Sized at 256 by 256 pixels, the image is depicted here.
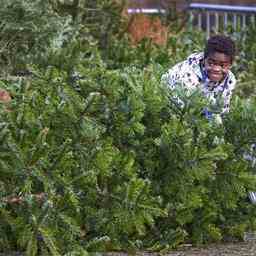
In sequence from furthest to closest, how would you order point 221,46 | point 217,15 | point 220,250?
point 217,15 < point 221,46 < point 220,250

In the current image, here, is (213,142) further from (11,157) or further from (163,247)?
(11,157)

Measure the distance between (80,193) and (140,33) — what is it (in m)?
5.92

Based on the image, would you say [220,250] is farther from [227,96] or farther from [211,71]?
[211,71]

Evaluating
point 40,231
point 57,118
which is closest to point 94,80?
point 57,118

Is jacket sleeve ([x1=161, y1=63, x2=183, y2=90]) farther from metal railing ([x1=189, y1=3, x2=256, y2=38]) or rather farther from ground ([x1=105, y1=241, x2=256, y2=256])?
metal railing ([x1=189, y1=3, x2=256, y2=38])

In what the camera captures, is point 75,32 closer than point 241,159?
No

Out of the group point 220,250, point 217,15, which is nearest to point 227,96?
point 220,250

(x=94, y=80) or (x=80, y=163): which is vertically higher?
(x=94, y=80)

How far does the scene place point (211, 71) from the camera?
21.3 ft

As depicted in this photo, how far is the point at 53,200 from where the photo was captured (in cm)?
516

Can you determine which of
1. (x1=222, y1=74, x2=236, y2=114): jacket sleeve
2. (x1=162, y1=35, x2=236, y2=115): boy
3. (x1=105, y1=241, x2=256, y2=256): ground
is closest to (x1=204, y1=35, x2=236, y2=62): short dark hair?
(x1=162, y1=35, x2=236, y2=115): boy

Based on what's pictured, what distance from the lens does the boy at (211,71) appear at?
6.45 meters

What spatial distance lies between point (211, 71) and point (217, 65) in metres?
0.06

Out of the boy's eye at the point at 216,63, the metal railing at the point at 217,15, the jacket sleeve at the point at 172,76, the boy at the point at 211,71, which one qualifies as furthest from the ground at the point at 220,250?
the metal railing at the point at 217,15
